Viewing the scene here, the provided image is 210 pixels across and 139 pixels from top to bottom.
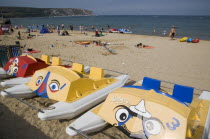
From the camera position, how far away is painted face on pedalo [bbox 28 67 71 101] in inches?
160

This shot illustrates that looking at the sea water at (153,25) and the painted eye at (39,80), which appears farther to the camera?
the sea water at (153,25)

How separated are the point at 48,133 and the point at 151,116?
2723 mm

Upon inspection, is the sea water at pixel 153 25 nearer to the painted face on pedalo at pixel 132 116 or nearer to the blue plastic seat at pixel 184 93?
the blue plastic seat at pixel 184 93

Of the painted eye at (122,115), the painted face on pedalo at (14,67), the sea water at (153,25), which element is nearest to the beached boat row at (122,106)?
the painted eye at (122,115)

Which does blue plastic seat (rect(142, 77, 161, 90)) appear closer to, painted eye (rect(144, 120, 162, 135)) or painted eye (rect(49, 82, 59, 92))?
painted eye (rect(144, 120, 162, 135))

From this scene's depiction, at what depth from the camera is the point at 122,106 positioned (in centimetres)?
310

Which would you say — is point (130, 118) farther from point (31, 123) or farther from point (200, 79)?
point (200, 79)

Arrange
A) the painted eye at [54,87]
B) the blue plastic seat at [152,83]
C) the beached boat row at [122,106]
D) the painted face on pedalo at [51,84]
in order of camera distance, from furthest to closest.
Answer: the blue plastic seat at [152,83]
the painted eye at [54,87]
the painted face on pedalo at [51,84]
the beached boat row at [122,106]

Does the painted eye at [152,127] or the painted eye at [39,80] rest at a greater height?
the painted eye at [39,80]

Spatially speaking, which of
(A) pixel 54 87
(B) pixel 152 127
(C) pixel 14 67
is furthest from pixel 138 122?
(C) pixel 14 67

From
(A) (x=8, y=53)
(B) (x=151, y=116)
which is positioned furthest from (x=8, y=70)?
(B) (x=151, y=116)

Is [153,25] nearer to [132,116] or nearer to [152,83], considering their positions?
[152,83]

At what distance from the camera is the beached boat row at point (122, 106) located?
8.71 feet

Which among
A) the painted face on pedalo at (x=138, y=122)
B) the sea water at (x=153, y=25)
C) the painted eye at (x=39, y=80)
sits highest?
the sea water at (x=153, y=25)
